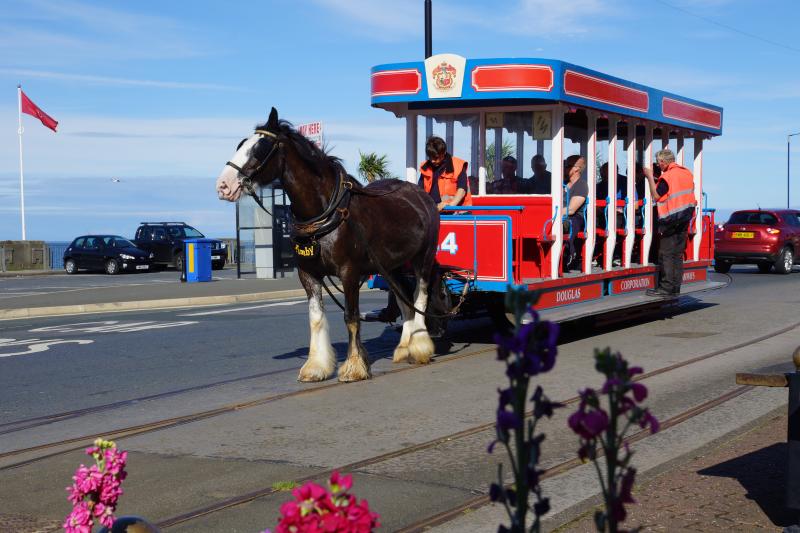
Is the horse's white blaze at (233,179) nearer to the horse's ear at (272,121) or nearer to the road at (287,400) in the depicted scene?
the horse's ear at (272,121)

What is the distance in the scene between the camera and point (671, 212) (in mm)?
13797

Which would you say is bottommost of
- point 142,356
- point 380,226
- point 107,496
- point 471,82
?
point 142,356

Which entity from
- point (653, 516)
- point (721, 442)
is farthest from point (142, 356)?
point (653, 516)

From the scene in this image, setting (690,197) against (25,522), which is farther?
(690,197)

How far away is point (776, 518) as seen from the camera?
4.96m

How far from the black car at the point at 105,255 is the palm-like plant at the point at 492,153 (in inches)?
1046

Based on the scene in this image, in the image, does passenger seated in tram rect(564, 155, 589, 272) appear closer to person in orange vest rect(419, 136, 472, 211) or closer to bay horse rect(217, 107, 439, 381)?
person in orange vest rect(419, 136, 472, 211)

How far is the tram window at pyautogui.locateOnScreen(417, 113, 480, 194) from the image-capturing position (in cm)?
1241

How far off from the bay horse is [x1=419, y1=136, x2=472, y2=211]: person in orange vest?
1737mm

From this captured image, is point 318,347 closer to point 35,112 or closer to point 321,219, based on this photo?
point 321,219

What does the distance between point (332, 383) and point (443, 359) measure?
6.26ft

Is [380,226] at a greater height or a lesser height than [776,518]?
greater

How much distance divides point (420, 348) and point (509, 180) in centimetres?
297

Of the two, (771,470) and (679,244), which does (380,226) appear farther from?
(679,244)
